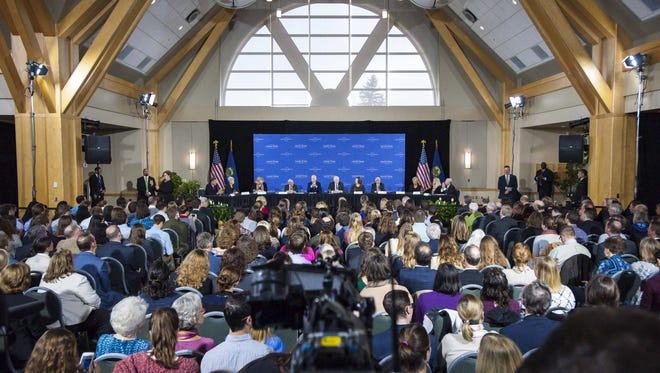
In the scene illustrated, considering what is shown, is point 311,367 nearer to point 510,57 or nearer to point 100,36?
point 100,36

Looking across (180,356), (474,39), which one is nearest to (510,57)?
(474,39)

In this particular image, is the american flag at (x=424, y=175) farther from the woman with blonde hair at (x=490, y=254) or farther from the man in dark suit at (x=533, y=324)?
the man in dark suit at (x=533, y=324)

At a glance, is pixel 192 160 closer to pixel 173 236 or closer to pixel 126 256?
pixel 173 236

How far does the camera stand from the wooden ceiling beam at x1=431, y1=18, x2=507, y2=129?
54.2 feet

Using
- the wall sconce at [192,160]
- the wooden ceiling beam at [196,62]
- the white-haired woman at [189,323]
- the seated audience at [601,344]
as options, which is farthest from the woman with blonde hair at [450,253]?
the wall sconce at [192,160]

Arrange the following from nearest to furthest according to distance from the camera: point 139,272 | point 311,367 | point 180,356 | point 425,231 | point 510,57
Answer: point 311,367 < point 180,356 < point 139,272 < point 425,231 < point 510,57

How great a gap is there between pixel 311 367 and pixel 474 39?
55.2 ft

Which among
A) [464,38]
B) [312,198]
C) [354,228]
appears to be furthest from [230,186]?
A: [354,228]

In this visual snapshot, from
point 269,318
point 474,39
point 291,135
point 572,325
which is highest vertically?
point 474,39

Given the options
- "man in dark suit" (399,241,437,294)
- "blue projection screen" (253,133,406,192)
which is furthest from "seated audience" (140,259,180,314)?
"blue projection screen" (253,133,406,192)

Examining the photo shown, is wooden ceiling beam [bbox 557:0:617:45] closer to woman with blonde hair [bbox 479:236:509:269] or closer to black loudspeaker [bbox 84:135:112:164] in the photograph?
woman with blonde hair [bbox 479:236:509:269]

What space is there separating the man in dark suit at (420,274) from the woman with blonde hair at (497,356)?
8.00ft

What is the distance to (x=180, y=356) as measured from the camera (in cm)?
279

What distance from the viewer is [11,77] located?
10594mm
